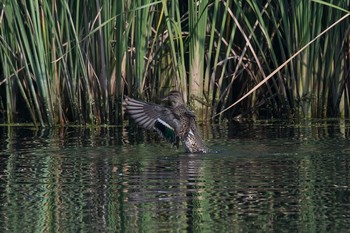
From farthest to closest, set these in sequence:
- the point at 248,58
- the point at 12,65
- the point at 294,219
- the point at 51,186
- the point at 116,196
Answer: the point at 248,58 → the point at 12,65 → the point at 51,186 → the point at 116,196 → the point at 294,219

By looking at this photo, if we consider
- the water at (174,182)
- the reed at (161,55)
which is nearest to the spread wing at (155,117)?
the water at (174,182)

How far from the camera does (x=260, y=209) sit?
630cm

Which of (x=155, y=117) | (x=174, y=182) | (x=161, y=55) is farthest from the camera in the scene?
(x=161, y=55)

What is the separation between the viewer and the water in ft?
19.7

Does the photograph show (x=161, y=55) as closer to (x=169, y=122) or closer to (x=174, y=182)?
(x=169, y=122)

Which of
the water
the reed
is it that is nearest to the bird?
the water

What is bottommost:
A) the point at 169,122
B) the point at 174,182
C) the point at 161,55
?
the point at 174,182

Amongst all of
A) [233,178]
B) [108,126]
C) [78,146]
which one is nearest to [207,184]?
[233,178]

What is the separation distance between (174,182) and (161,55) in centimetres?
395

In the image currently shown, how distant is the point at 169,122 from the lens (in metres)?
9.29

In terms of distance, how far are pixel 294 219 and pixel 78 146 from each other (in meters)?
3.93

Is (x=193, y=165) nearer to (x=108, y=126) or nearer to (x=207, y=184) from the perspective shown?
(x=207, y=184)

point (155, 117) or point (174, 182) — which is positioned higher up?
point (155, 117)

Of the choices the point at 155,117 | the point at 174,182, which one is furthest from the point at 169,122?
the point at 174,182
